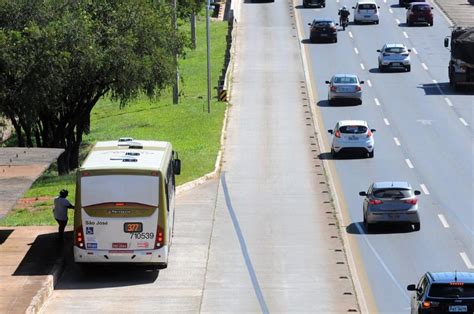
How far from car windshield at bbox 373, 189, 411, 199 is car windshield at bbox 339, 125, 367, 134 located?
14.5 m

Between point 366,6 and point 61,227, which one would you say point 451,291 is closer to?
point 61,227

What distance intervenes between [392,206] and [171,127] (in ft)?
87.5

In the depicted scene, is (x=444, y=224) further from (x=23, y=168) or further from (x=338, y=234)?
(x=23, y=168)

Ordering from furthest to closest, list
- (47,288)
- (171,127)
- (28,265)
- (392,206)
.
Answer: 1. (171,127)
2. (392,206)
3. (28,265)
4. (47,288)

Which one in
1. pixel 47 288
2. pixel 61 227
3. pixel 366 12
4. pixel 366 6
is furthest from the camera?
pixel 366 12

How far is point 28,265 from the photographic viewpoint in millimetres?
36531

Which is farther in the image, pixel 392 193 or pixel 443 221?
pixel 443 221

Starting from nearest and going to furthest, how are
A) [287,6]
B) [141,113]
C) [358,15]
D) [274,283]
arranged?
[274,283] < [141,113] < [358,15] < [287,6]

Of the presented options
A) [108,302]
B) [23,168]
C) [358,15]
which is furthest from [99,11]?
[358,15]

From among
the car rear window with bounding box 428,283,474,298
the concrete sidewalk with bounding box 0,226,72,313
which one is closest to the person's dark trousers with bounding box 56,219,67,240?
the concrete sidewalk with bounding box 0,226,72,313

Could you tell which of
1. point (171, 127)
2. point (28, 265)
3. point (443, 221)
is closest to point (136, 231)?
point (28, 265)

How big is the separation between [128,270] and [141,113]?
38.4 meters

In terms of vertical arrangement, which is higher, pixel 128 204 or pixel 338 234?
pixel 128 204

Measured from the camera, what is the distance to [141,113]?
248ft
